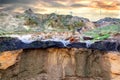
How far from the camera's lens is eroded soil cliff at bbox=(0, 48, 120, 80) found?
14.6ft

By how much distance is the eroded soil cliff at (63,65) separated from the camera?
4441mm

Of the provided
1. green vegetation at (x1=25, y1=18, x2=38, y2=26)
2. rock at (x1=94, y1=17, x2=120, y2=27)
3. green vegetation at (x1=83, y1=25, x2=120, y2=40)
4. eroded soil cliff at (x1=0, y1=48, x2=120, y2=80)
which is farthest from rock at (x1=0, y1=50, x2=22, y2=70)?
rock at (x1=94, y1=17, x2=120, y2=27)

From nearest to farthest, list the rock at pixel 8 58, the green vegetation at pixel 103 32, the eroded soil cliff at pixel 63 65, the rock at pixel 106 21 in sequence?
the rock at pixel 8 58, the eroded soil cliff at pixel 63 65, the green vegetation at pixel 103 32, the rock at pixel 106 21

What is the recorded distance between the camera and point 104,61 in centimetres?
450

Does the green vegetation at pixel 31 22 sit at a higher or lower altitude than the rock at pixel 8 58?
higher

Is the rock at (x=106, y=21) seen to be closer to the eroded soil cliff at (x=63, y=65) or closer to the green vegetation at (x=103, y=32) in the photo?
the green vegetation at (x=103, y=32)

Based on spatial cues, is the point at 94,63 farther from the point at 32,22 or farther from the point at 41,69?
the point at 32,22

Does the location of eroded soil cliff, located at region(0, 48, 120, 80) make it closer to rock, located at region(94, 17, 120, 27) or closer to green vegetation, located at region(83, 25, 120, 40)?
green vegetation, located at region(83, 25, 120, 40)

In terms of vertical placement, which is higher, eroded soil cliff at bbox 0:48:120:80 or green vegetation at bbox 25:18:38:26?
green vegetation at bbox 25:18:38:26

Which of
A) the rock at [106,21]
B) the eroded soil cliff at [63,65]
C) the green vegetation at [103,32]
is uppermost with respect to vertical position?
the rock at [106,21]

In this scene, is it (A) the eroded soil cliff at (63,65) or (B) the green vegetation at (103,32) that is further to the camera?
(B) the green vegetation at (103,32)

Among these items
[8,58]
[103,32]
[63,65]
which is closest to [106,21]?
[103,32]

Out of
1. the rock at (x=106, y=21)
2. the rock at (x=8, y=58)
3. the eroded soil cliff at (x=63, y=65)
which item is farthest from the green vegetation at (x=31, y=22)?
the rock at (x=106, y=21)

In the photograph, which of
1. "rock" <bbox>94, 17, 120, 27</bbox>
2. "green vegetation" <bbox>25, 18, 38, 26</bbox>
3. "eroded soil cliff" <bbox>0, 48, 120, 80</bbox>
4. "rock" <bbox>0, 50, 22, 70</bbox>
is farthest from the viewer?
"rock" <bbox>94, 17, 120, 27</bbox>
